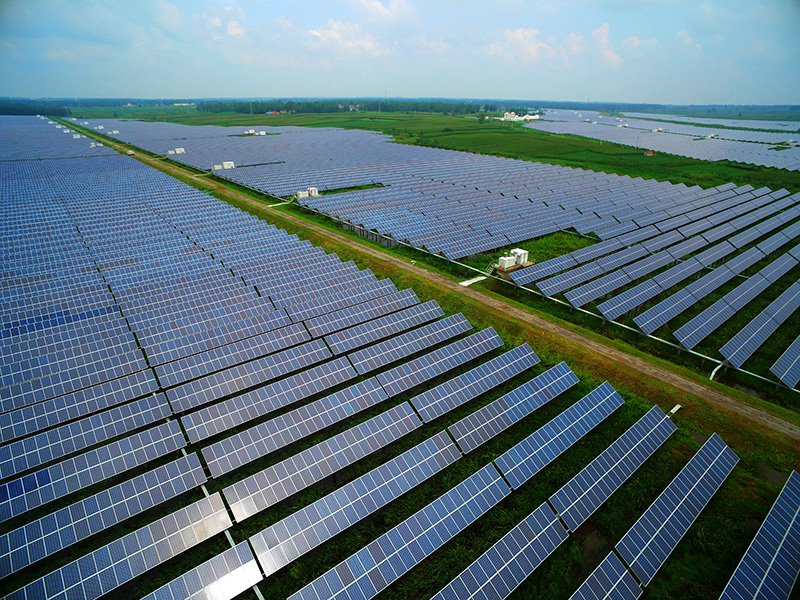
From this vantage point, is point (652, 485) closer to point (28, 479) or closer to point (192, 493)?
point (192, 493)

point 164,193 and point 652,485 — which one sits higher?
point 164,193

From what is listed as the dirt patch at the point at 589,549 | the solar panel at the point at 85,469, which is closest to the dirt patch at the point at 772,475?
the dirt patch at the point at 589,549

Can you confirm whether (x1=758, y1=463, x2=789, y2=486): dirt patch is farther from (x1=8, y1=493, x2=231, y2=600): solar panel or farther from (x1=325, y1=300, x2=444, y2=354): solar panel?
(x1=8, y1=493, x2=231, y2=600): solar panel

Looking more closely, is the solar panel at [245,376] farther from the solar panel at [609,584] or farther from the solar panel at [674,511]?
the solar panel at [674,511]

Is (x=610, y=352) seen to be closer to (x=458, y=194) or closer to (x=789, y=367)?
(x=789, y=367)

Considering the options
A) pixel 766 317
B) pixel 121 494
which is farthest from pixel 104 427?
pixel 766 317

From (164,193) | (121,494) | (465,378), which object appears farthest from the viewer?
(164,193)

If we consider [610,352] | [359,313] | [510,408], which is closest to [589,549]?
[510,408]
